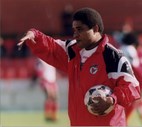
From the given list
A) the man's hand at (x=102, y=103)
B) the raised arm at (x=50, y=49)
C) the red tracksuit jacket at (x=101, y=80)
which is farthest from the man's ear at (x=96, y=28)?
the man's hand at (x=102, y=103)

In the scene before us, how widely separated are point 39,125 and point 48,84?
5.93 ft

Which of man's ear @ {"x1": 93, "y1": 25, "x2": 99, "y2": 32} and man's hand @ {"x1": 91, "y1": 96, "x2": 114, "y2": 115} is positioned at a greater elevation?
man's ear @ {"x1": 93, "y1": 25, "x2": 99, "y2": 32}

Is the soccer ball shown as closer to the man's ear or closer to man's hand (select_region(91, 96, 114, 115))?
man's hand (select_region(91, 96, 114, 115))

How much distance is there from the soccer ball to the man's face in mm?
408

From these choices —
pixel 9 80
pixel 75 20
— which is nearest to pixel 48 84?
A: pixel 9 80

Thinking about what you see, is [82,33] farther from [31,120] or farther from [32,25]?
[32,25]

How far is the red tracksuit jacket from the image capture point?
543cm

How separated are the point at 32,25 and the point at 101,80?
504 inches

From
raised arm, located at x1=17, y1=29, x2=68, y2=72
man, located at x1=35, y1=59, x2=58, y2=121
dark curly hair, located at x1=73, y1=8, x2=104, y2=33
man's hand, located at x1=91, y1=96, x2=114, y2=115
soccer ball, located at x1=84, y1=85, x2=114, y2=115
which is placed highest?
man, located at x1=35, y1=59, x2=58, y2=121

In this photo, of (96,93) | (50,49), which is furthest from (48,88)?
(96,93)

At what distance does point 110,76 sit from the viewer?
5.52 metres

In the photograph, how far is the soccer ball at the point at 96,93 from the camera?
5355mm

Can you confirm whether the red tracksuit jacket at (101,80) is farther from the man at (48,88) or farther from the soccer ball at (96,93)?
the man at (48,88)

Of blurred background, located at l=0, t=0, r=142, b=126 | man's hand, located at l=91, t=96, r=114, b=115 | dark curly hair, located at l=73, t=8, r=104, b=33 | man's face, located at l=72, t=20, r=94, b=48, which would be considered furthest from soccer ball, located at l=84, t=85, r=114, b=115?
blurred background, located at l=0, t=0, r=142, b=126
